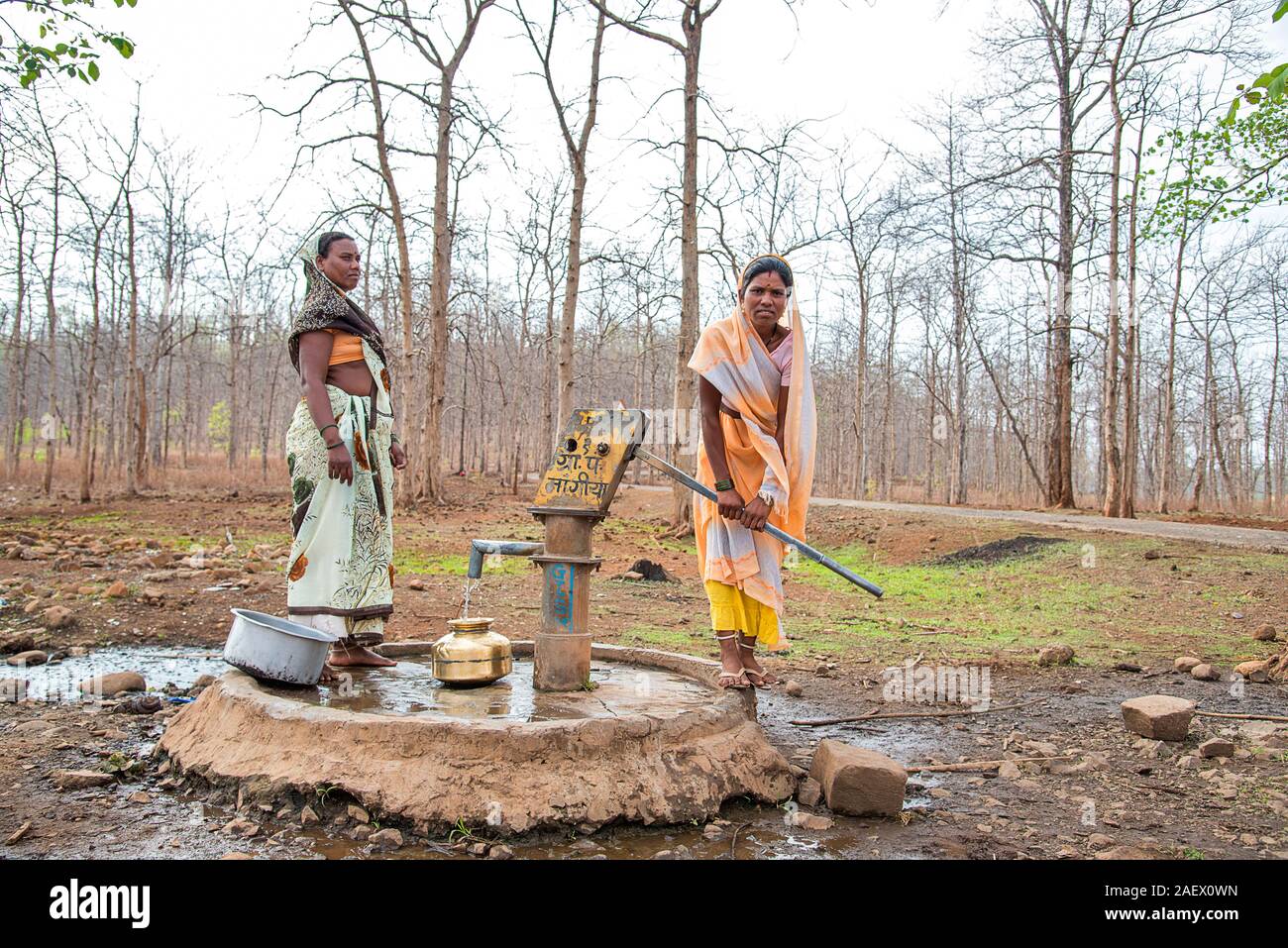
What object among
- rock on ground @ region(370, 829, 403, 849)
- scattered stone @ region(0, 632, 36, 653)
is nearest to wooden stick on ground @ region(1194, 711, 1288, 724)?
rock on ground @ region(370, 829, 403, 849)

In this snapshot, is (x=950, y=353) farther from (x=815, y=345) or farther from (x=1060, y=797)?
(x=1060, y=797)

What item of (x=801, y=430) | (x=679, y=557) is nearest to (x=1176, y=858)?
(x=801, y=430)

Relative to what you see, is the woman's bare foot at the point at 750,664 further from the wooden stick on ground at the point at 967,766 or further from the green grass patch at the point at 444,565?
the green grass patch at the point at 444,565

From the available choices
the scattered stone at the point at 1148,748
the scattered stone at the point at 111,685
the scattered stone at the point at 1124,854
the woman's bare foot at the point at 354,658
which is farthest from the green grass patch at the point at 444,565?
the scattered stone at the point at 1124,854

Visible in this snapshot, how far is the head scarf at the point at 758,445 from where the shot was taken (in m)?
3.58

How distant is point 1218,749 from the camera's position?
3477mm

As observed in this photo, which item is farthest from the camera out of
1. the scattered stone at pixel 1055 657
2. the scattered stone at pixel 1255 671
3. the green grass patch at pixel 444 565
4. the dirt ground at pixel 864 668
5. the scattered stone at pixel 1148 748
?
the green grass patch at pixel 444 565

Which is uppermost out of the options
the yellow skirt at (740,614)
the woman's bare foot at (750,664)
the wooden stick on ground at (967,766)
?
the yellow skirt at (740,614)

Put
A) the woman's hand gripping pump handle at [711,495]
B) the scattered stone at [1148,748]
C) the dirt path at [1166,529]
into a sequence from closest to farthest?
the woman's hand gripping pump handle at [711,495] < the scattered stone at [1148,748] < the dirt path at [1166,529]

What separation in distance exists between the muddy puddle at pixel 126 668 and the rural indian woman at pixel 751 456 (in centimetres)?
289

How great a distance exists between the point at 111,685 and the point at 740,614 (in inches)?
121

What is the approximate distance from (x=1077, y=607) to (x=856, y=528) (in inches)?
Answer: 260

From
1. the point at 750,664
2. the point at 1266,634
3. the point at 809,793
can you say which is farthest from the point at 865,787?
the point at 1266,634

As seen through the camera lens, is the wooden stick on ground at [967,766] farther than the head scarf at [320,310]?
No
